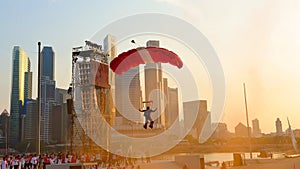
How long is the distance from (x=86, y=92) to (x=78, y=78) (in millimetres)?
5731

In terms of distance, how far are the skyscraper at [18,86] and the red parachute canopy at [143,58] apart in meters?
119

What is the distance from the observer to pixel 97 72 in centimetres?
4231

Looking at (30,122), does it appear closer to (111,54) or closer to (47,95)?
(47,95)

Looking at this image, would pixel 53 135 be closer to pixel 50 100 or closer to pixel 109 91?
pixel 50 100

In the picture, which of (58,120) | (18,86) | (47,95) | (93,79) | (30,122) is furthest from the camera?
(18,86)

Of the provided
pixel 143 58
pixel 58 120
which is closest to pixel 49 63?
pixel 58 120

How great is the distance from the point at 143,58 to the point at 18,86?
479 ft

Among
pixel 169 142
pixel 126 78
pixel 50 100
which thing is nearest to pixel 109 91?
pixel 126 78

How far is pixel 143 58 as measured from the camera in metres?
23.2

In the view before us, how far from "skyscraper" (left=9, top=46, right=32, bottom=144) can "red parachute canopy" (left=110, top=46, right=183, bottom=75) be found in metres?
119

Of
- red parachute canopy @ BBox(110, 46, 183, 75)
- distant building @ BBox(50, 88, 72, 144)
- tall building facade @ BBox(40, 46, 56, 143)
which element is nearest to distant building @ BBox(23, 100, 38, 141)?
tall building facade @ BBox(40, 46, 56, 143)

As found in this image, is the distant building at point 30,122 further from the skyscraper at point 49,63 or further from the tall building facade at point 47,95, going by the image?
the skyscraper at point 49,63

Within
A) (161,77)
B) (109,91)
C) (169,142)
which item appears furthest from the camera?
(169,142)

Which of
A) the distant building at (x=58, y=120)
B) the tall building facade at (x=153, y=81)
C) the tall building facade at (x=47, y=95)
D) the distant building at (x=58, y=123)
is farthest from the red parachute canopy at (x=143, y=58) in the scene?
the tall building facade at (x=47, y=95)
